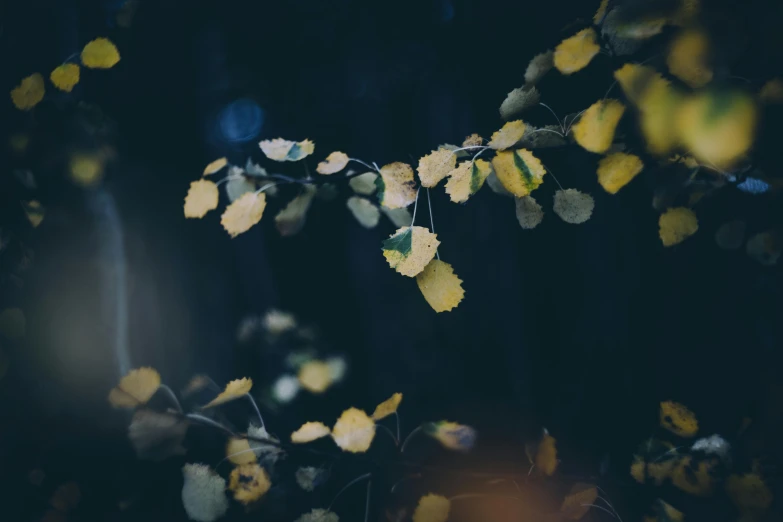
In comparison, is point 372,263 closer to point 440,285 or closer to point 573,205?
point 440,285

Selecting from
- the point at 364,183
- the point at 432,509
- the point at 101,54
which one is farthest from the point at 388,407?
the point at 101,54

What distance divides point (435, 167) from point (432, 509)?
0.59m

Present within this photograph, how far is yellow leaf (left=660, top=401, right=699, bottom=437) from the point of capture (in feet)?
2.21

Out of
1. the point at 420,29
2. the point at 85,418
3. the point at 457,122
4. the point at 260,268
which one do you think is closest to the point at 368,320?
the point at 260,268

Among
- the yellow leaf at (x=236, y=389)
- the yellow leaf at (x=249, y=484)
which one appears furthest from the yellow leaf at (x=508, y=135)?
the yellow leaf at (x=249, y=484)

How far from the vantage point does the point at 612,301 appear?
69cm

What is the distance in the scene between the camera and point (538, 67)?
656 millimetres

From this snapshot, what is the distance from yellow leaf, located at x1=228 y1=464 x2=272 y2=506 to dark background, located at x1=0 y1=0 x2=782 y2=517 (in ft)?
0.30

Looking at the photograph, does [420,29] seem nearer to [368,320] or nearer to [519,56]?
Answer: [519,56]

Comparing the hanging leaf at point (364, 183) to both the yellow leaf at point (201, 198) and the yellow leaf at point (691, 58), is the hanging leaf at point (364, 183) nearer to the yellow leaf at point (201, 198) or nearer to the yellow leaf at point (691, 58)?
the yellow leaf at point (201, 198)

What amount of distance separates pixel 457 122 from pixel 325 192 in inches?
10.1

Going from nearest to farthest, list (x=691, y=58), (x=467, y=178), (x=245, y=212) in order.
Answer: (x=691, y=58) < (x=467, y=178) < (x=245, y=212)

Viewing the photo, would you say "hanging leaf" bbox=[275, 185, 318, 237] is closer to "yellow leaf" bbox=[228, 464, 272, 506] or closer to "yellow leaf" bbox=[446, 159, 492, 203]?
"yellow leaf" bbox=[446, 159, 492, 203]

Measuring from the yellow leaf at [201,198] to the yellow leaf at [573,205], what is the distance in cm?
60
